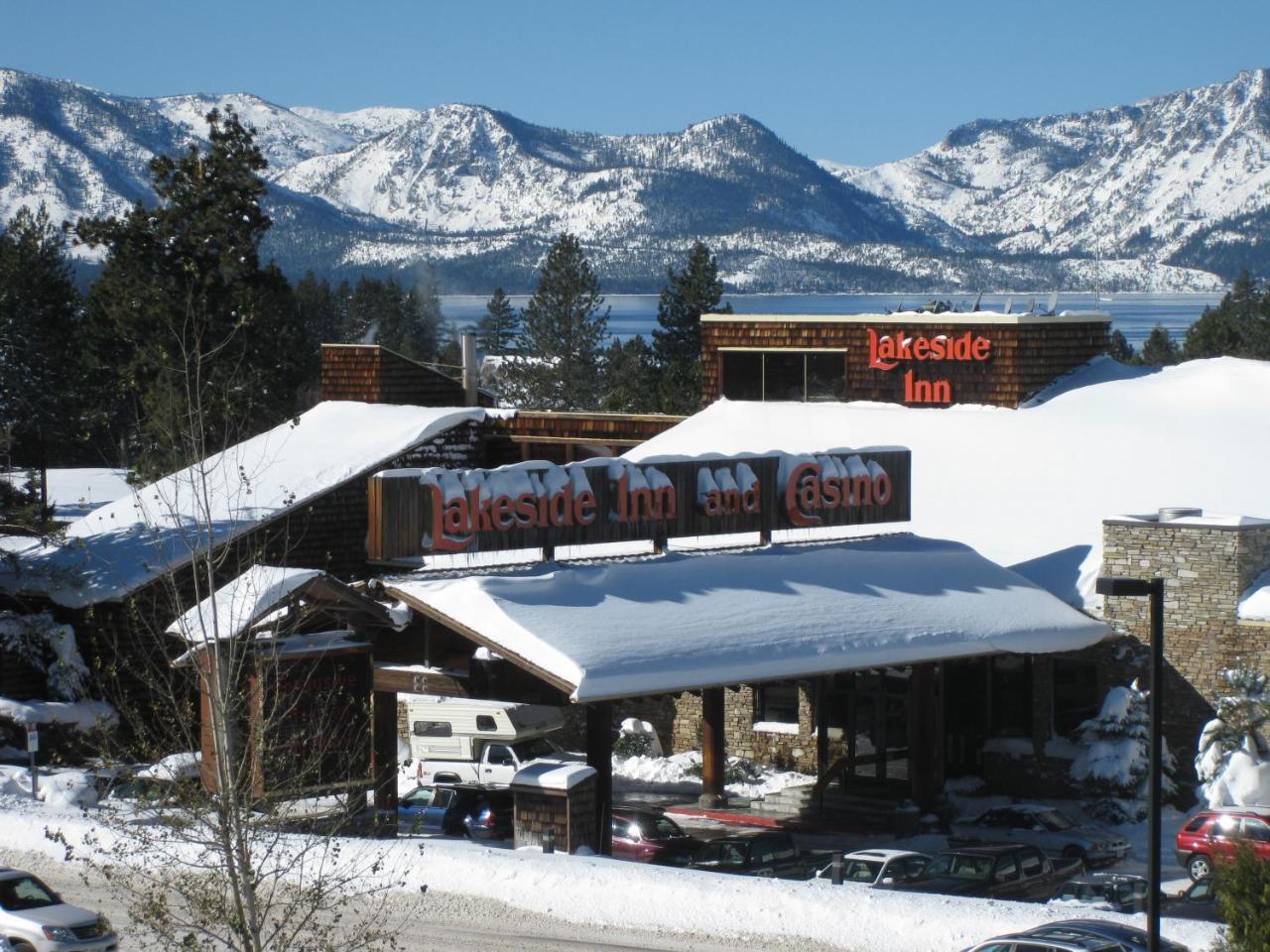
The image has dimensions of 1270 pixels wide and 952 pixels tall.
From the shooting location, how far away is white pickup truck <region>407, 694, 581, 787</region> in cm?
3844

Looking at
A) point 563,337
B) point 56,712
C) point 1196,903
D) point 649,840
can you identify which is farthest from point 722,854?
point 563,337

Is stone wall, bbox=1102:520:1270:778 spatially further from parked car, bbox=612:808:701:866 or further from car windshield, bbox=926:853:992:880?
parked car, bbox=612:808:701:866

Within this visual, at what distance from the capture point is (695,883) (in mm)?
22828

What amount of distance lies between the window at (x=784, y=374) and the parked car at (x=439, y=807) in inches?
886

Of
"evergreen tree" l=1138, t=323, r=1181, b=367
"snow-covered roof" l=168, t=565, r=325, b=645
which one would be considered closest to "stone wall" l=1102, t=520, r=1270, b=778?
"snow-covered roof" l=168, t=565, r=325, b=645

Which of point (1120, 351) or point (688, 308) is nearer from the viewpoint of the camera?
point (688, 308)

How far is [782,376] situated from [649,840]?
81.6 feet

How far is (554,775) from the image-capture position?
26.8 metres

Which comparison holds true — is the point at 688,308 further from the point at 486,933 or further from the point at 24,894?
the point at 24,894

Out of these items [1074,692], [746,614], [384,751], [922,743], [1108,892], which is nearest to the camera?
[1108,892]

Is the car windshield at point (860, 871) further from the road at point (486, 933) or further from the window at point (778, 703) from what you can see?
the window at point (778, 703)

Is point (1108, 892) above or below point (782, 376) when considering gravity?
below

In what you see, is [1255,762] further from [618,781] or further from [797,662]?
[618,781]

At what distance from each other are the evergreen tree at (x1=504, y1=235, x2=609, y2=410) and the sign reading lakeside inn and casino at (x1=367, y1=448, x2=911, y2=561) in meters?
63.4
